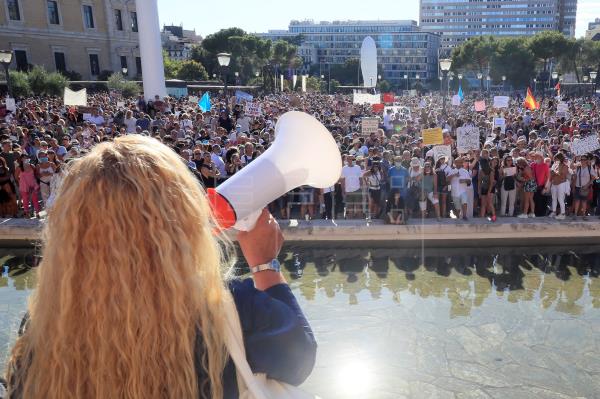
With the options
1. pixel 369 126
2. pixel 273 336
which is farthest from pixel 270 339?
pixel 369 126

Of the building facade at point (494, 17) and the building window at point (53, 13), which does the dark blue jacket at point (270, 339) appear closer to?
the building window at point (53, 13)

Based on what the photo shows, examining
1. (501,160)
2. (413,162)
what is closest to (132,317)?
(413,162)

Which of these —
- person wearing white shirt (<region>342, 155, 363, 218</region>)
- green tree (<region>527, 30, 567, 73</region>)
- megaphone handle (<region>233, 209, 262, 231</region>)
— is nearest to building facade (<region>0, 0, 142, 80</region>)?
person wearing white shirt (<region>342, 155, 363, 218</region>)

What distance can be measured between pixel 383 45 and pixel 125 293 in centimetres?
14899

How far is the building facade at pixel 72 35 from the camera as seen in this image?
42.3 m

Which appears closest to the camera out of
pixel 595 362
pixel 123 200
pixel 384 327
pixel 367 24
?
pixel 123 200

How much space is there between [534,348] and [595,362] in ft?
1.98

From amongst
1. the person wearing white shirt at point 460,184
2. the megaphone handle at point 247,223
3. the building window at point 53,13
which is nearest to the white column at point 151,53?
the person wearing white shirt at point 460,184

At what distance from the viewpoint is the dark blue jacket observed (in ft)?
4.32

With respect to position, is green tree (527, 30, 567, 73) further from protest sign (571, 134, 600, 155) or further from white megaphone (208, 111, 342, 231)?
white megaphone (208, 111, 342, 231)

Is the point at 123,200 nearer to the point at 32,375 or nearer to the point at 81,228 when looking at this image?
the point at 81,228

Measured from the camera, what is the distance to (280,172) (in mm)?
1880

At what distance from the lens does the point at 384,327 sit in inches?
243

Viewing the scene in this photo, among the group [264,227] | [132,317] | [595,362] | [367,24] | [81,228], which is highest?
[367,24]
